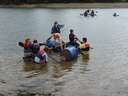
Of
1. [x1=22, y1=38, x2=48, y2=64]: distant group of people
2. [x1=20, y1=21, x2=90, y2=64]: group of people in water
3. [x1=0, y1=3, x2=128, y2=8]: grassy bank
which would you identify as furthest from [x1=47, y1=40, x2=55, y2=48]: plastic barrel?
[x1=0, y1=3, x2=128, y2=8]: grassy bank

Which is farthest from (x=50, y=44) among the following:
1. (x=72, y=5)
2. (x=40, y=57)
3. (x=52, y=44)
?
(x=72, y=5)

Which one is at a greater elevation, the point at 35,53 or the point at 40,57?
the point at 35,53

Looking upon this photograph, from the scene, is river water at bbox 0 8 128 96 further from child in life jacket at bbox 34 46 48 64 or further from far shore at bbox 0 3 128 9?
far shore at bbox 0 3 128 9

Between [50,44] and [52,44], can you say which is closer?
[52,44]

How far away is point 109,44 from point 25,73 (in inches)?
719

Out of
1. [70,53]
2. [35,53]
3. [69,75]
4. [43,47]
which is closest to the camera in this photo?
[69,75]

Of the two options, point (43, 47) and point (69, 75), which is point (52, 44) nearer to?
point (43, 47)

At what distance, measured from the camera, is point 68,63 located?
106ft

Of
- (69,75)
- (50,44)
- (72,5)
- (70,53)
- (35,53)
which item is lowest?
(69,75)

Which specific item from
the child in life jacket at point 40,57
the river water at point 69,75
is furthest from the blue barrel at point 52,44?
the child in life jacket at point 40,57

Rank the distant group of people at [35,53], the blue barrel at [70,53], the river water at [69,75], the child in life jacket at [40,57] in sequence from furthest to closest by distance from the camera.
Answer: the blue barrel at [70,53], the distant group of people at [35,53], the child in life jacket at [40,57], the river water at [69,75]

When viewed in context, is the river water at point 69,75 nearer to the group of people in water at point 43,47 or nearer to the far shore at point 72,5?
the group of people in water at point 43,47

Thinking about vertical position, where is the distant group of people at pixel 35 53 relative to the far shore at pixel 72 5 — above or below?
below

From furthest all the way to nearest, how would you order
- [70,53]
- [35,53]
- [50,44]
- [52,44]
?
[50,44] → [52,44] → [70,53] → [35,53]
